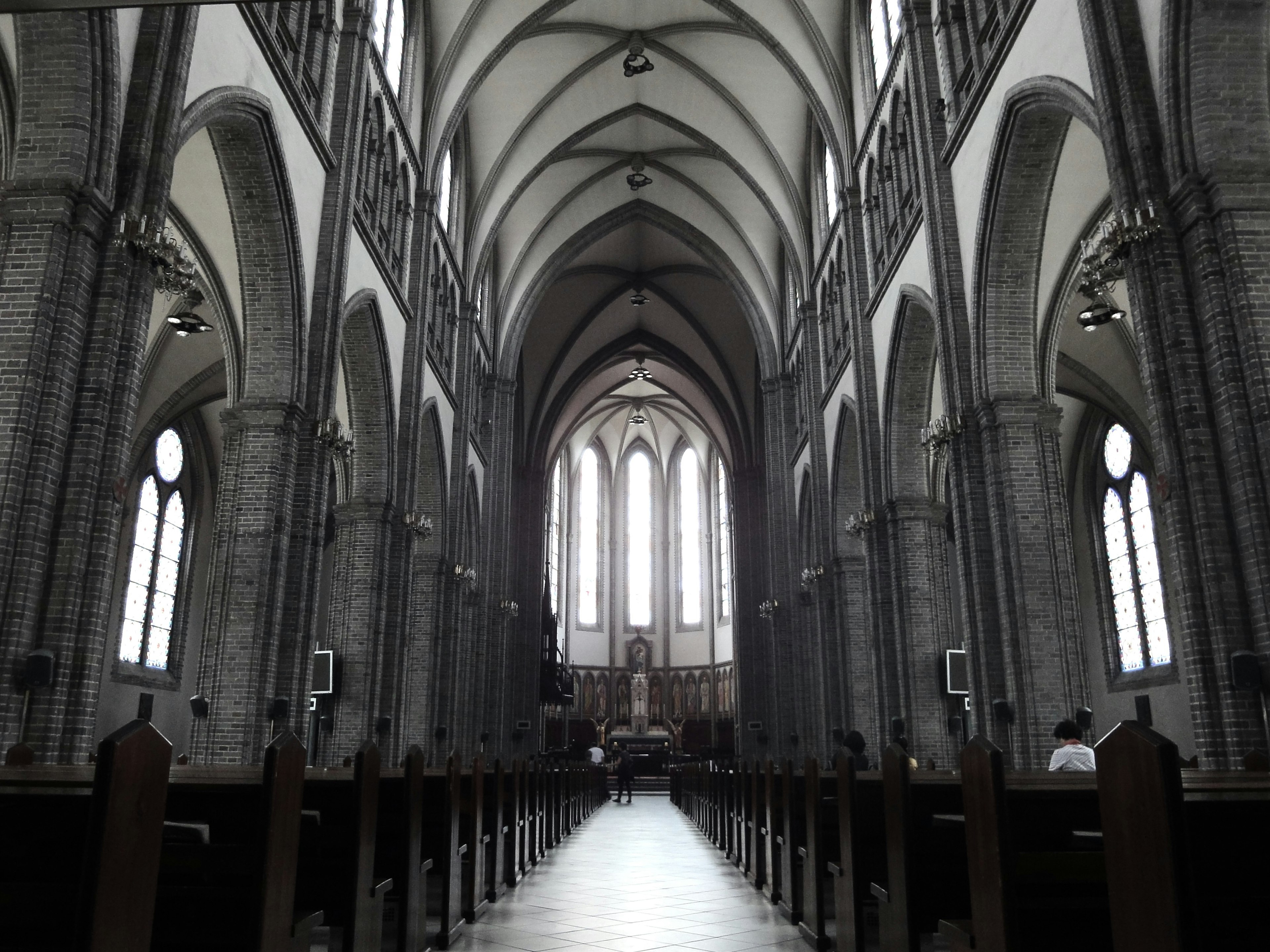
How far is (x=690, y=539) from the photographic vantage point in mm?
48156

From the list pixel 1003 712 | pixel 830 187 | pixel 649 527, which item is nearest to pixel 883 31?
pixel 830 187

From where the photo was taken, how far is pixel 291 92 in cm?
→ 1212

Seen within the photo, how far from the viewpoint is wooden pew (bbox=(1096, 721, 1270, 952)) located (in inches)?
86.0

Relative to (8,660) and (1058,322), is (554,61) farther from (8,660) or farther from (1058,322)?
(8,660)

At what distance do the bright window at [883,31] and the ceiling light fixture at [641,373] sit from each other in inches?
827

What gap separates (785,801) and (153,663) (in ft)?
64.2

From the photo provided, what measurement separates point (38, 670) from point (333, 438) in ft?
19.6

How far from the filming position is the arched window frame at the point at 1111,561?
21219mm

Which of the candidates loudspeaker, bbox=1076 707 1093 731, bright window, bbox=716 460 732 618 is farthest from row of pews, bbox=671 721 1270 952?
bright window, bbox=716 460 732 618

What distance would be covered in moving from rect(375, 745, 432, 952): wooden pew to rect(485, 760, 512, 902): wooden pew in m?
2.28

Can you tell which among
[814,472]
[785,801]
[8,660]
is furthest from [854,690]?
[8,660]

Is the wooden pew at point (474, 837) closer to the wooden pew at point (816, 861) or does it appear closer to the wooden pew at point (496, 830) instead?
the wooden pew at point (496, 830)

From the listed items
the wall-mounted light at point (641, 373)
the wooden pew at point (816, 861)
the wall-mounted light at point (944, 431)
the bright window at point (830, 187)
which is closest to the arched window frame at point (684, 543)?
the wall-mounted light at point (641, 373)

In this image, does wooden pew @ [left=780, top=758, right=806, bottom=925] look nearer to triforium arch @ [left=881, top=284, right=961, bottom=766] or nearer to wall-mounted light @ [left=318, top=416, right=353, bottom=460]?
wall-mounted light @ [left=318, top=416, right=353, bottom=460]
